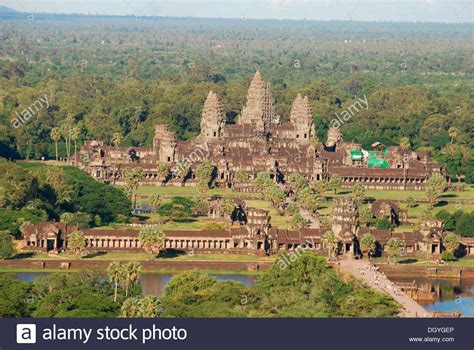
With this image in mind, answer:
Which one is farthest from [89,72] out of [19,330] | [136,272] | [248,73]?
[19,330]

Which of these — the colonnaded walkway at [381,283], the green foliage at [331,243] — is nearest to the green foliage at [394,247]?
the colonnaded walkway at [381,283]

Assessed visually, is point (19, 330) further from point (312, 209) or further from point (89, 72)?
Answer: point (89, 72)

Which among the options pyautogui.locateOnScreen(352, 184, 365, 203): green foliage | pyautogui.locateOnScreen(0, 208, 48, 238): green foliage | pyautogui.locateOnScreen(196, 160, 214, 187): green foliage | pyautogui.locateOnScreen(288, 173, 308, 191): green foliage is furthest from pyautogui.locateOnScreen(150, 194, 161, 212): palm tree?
pyautogui.locateOnScreen(352, 184, 365, 203): green foliage

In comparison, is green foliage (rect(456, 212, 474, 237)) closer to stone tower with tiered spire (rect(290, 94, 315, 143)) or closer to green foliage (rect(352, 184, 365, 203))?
green foliage (rect(352, 184, 365, 203))

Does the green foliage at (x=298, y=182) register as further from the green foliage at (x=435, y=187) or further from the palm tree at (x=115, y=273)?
the palm tree at (x=115, y=273)

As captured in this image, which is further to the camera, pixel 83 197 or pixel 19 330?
pixel 83 197

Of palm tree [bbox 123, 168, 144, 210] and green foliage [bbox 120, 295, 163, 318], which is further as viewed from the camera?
palm tree [bbox 123, 168, 144, 210]
